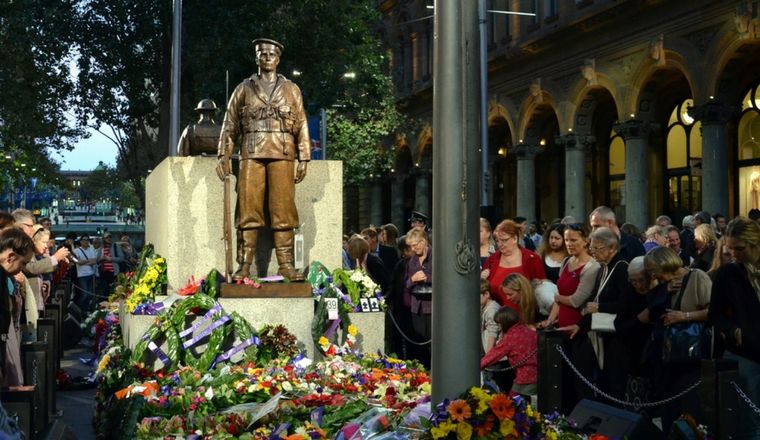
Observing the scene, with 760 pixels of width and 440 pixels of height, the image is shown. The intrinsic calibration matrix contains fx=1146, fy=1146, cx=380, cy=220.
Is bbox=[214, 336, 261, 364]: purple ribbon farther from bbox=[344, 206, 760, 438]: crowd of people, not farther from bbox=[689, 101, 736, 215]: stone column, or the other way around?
bbox=[689, 101, 736, 215]: stone column

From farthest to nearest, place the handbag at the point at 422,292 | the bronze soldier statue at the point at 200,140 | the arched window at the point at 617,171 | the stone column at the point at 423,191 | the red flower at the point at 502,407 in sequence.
Answer: the stone column at the point at 423,191, the arched window at the point at 617,171, the bronze soldier statue at the point at 200,140, the handbag at the point at 422,292, the red flower at the point at 502,407

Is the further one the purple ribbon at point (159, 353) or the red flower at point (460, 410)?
the purple ribbon at point (159, 353)

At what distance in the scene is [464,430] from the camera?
595 centimetres

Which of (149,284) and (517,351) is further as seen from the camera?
(149,284)

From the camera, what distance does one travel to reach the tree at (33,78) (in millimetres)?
31219

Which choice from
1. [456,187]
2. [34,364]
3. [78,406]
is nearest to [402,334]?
[78,406]

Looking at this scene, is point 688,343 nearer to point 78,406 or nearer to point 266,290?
point 266,290

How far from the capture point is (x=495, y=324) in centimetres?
1060

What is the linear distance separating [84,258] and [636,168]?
14.2 meters

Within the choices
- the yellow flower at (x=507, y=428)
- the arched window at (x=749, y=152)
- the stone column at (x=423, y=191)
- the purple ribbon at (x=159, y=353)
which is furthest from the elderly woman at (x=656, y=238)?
the stone column at (x=423, y=191)

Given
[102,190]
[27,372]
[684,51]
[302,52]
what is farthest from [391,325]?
[102,190]

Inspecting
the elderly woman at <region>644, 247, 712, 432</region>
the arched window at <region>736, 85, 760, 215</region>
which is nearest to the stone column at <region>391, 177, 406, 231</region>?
the arched window at <region>736, 85, 760, 215</region>

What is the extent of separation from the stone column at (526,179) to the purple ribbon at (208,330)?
90.7 feet

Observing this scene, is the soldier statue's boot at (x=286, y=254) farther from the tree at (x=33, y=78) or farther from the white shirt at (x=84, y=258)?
the tree at (x=33, y=78)
